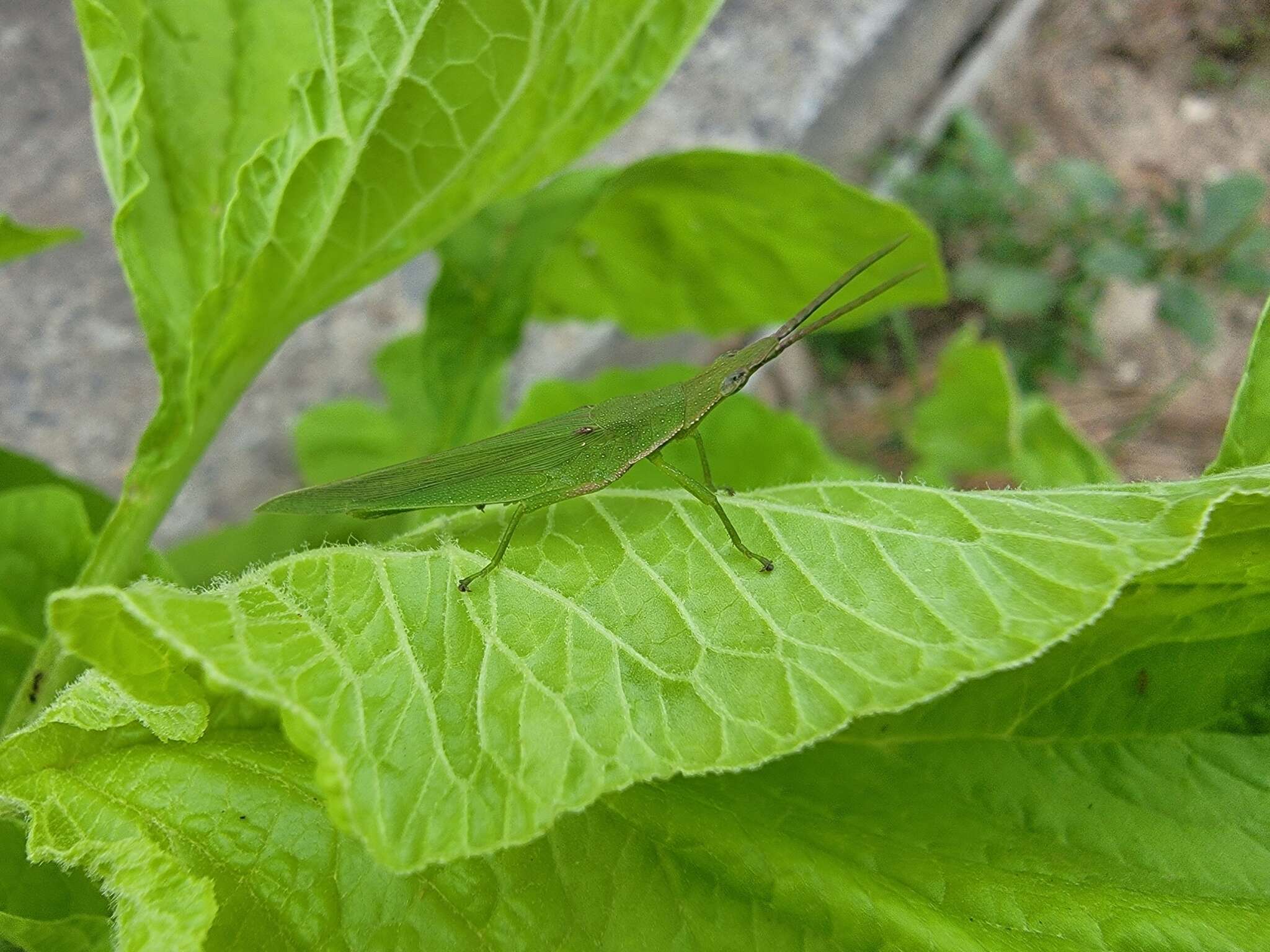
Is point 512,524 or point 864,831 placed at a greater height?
point 512,524

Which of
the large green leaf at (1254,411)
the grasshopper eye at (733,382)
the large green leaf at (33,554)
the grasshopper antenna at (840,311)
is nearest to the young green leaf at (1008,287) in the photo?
the grasshopper antenna at (840,311)

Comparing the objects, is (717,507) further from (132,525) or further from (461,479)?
(132,525)

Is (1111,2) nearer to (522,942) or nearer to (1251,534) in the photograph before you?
(1251,534)

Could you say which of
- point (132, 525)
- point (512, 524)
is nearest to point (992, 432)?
point (512, 524)

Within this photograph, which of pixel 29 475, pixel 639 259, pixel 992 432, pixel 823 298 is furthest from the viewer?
pixel 992 432

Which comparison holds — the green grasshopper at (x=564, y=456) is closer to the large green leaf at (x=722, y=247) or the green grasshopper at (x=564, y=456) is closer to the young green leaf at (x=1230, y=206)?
the large green leaf at (x=722, y=247)

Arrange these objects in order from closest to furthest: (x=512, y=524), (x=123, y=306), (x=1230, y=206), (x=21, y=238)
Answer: (x=512, y=524) < (x=21, y=238) < (x=123, y=306) < (x=1230, y=206)

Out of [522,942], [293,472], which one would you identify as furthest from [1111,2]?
[522,942]

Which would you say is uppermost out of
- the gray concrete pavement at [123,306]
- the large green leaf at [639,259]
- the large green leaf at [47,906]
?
the gray concrete pavement at [123,306]
